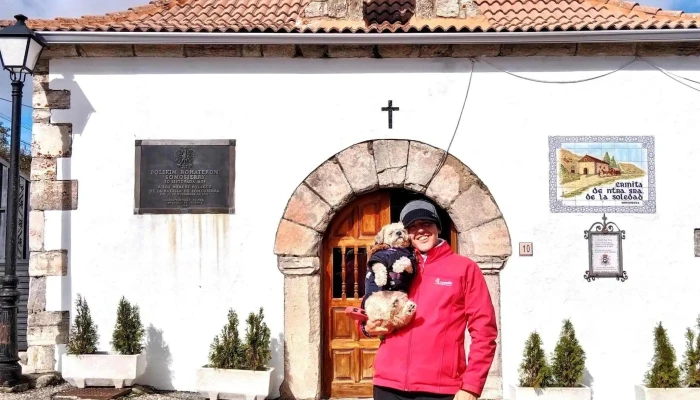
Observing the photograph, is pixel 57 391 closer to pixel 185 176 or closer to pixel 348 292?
pixel 185 176

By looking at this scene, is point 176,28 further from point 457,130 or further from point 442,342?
point 442,342

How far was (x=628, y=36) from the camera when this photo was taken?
521cm

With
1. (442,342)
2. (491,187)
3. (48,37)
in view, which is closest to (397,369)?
(442,342)

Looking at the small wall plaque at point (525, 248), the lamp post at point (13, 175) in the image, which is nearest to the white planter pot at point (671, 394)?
the small wall plaque at point (525, 248)

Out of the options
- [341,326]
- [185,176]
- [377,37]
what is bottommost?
[341,326]

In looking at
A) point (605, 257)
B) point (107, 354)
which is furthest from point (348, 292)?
point (605, 257)

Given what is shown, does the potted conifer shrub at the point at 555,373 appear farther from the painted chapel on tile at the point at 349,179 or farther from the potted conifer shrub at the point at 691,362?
the potted conifer shrub at the point at 691,362

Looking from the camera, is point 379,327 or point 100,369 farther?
point 100,369

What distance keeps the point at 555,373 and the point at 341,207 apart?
2.21 m

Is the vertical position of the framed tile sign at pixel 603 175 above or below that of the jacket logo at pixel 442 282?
above

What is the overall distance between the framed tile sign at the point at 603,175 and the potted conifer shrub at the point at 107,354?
3716 millimetres

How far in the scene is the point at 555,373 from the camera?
16.3 ft

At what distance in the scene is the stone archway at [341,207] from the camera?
5277 mm

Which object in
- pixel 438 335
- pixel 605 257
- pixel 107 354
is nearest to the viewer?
pixel 438 335
